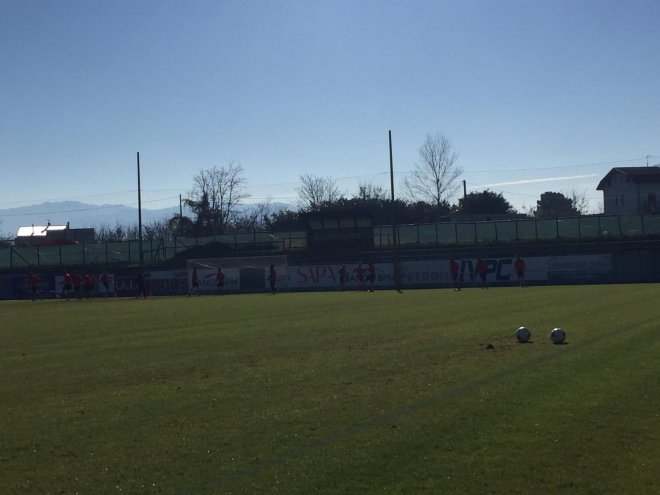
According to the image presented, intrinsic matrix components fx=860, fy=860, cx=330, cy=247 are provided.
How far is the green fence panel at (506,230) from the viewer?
69.9 metres

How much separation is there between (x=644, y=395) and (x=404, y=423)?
3483 mm

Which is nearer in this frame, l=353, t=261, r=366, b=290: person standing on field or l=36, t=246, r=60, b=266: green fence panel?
l=353, t=261, r=366, b=290: person standing on field

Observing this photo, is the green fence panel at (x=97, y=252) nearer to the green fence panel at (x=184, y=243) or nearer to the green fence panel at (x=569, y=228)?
the green fence panel at (x=184, y=243)

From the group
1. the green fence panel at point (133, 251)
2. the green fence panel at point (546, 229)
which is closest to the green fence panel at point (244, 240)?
the green fence panel at point (133, 251)

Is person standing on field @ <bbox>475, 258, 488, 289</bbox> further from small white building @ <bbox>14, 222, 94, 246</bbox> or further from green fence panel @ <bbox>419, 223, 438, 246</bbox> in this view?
small white building @ <bbox>14, 222, 94, 246</bbox>

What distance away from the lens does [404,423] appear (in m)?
9.57

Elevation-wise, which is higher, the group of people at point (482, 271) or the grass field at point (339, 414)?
the group of people at point (482, 271)

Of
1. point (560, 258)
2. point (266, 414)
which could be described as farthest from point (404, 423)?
point (560, 258)

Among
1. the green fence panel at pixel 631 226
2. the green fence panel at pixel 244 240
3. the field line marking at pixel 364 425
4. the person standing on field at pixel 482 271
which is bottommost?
the field line marking at pixel 364 425

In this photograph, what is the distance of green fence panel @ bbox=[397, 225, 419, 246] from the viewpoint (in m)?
72.8

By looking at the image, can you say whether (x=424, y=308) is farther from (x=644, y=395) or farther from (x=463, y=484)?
(x=463, y=484)

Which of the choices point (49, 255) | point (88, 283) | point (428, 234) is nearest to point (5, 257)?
point (49, 255)

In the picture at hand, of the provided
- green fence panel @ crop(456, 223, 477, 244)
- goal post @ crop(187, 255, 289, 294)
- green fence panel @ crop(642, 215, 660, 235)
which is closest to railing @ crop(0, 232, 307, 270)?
goal post @ crop(187, 255, 289, 294)

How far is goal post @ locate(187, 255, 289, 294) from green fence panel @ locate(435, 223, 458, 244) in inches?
622
